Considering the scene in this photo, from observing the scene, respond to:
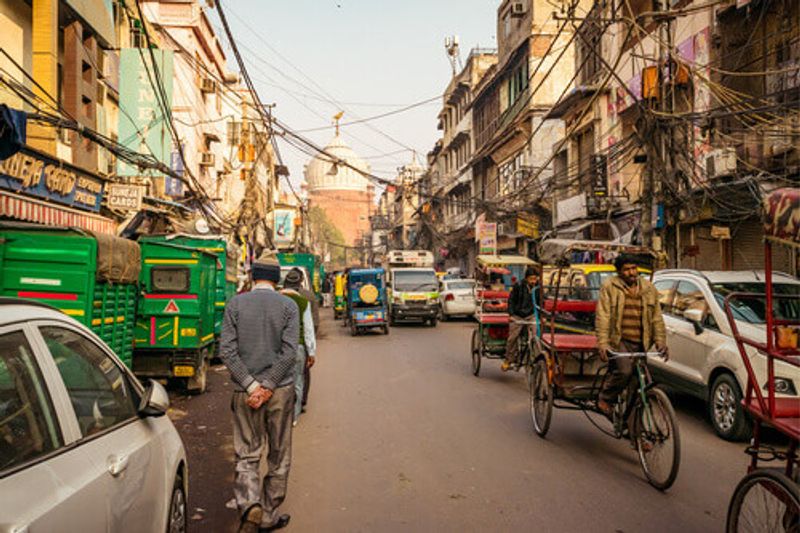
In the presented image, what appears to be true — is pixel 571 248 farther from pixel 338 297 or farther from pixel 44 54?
pixel 338 297

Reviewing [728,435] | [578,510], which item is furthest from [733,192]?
[578,510]

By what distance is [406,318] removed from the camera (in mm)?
25656

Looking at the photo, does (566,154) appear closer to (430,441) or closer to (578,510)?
(430,441)

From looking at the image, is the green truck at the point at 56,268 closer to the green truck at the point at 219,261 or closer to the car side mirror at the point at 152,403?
the green truck at the point at 219,261

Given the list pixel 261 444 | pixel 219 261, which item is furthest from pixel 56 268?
pixel 261 444

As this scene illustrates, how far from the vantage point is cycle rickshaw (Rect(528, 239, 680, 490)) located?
19.4 feet

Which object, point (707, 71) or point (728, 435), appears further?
point (707, 71)

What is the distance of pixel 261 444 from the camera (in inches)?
198

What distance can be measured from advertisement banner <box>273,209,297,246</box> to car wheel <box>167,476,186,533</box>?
163 feet

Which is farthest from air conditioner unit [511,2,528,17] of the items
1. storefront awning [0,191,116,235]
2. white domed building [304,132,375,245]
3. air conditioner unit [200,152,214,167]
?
white domed building [304,132,375,245]

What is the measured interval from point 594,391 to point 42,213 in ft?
36.2

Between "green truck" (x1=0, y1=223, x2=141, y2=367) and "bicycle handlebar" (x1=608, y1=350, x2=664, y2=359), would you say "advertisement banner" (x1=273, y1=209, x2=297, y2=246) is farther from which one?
"bicycle handlebar" (x1=608, y1=350, x2=664, y2=359)

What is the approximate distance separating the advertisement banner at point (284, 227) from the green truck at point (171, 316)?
137 feet

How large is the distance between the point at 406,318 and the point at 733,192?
43.0 ft
